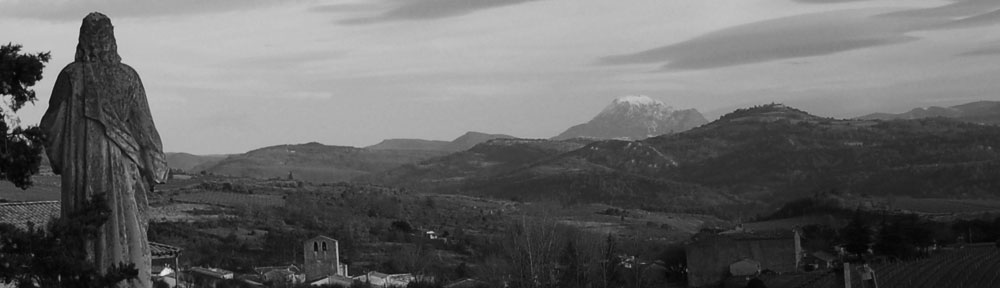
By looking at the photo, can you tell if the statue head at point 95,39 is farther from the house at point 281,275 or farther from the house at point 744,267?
the house at point 744,267

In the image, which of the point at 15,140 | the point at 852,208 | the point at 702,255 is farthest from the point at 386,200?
the point at 15,140

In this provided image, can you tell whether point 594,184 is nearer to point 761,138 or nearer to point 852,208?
point 761,138

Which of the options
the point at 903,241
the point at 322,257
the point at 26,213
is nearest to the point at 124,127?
the point at 26,213

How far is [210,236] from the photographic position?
75062 millimetres

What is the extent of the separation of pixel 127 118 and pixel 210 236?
6749 centimetres

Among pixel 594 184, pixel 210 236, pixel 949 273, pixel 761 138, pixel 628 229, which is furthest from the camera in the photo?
pixel 761 138

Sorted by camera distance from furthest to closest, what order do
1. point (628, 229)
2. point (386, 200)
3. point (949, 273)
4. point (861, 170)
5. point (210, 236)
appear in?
point (861, 170), point (386, 200), point (628, 229), point (210, 236), point (949, 273)

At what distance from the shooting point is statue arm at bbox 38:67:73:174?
8875 mm

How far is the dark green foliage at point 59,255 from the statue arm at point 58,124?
1.28 feet

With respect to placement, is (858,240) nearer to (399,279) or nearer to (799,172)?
(399,279)

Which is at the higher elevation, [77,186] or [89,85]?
[89,85]

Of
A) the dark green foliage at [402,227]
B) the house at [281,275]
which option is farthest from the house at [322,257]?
the dark green foliage at [402,227]

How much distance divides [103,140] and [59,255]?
2.50 ft

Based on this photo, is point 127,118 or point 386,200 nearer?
point 127,118
